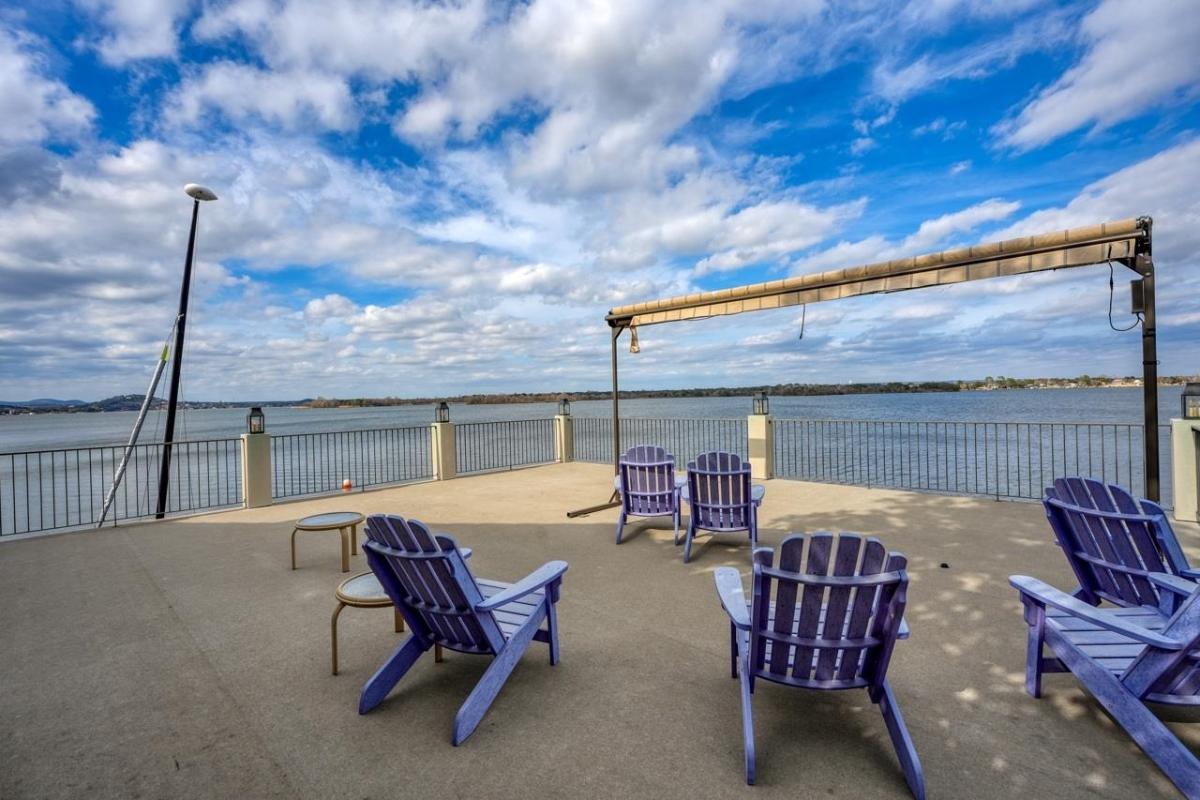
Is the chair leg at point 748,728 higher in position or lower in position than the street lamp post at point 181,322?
lower

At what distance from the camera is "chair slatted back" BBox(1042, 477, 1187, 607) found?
282 centimetres

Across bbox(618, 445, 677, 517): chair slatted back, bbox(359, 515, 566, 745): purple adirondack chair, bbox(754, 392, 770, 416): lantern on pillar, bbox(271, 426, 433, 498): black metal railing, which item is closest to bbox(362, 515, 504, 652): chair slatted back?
bbox(359, 515, 566, 745): purple adirondack chair

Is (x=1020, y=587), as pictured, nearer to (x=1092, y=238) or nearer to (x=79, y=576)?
(x=1092, y=238)

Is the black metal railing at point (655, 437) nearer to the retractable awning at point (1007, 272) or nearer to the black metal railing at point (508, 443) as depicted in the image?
the black metal railing at point (508, 443)

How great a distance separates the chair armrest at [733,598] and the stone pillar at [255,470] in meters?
7.06

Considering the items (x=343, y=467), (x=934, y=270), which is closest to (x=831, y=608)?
(x=934, y=270)

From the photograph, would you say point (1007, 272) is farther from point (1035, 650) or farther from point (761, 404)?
point (761, 404)

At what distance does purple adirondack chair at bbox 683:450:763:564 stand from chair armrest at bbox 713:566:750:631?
2.12 meters

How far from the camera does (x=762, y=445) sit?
29.0ft

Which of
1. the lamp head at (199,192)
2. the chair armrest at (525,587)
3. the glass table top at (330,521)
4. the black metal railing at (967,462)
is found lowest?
the black metal railing at (967,462)

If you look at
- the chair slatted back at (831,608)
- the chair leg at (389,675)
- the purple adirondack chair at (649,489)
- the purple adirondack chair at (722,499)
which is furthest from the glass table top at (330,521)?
the chair slatted back at (831,608)

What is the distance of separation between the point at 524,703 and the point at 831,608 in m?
1.47

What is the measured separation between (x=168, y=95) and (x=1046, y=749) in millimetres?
11020

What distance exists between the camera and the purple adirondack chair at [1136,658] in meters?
1.90
